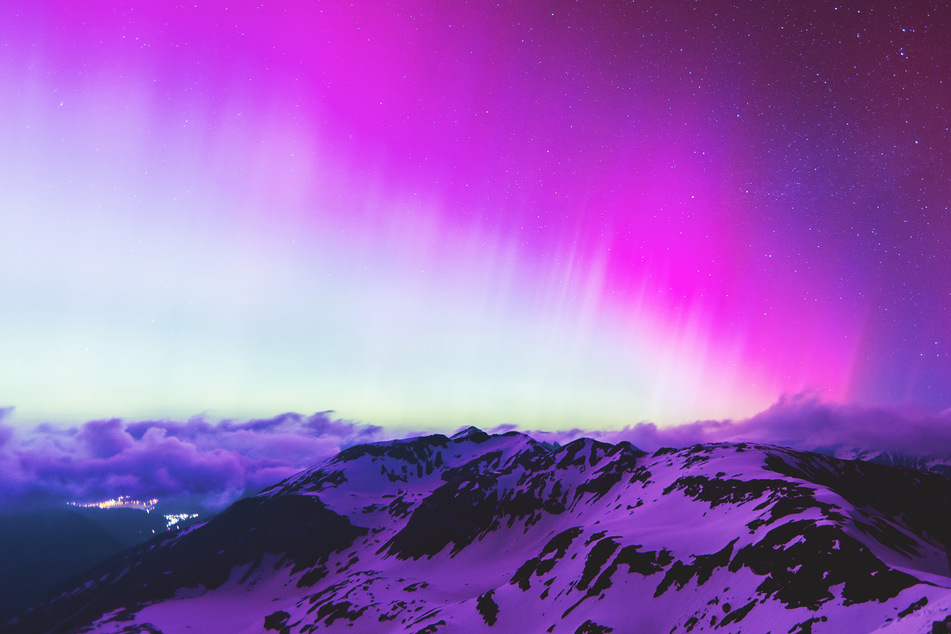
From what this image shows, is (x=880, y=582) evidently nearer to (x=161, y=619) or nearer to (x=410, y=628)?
(x=410, y=628)

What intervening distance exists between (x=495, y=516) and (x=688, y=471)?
77894 millimetres

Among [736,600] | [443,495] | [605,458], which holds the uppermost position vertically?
[736,600]

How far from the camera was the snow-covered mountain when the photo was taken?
139 ft

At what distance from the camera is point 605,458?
→ 552 feet

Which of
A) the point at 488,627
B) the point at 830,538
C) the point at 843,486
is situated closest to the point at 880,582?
the point at 830,538

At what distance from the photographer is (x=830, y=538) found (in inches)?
1832

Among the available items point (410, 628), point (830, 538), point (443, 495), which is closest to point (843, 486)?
point (830, 538)

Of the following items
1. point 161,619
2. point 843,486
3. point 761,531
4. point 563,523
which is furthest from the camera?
point 161,619

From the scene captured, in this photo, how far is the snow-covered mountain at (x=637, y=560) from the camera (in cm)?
4244

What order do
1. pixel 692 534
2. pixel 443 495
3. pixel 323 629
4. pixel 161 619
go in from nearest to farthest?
pixel 692 534 < pixel 323 629 < pixel 161 619 < pixel 443 495

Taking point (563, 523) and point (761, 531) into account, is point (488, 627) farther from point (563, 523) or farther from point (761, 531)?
point (563, 523)

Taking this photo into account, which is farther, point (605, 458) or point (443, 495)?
point (443, 495)

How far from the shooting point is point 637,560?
65.9 meters

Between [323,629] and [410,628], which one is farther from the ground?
[410,628]
